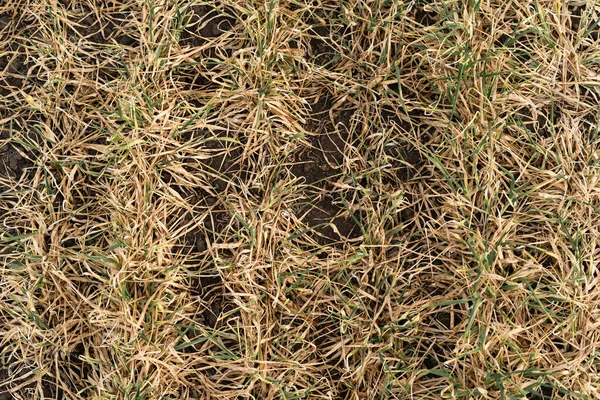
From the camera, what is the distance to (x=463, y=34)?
1.68m

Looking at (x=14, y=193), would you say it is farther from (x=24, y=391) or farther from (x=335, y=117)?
(x=335, y=117)

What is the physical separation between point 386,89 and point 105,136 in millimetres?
725

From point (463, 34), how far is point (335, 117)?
387 mm

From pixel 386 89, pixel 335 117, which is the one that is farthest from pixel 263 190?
pixel 386 89

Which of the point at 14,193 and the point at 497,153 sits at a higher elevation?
the point at 497,153

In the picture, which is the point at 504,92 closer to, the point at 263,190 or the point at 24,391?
the point at 263,190

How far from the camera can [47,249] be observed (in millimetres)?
1644

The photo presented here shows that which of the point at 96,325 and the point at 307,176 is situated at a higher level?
the point at 307,176

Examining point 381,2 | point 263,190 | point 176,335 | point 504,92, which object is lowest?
point 176,335

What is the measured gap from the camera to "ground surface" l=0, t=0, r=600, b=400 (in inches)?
62.4

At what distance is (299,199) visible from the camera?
1.66 metres

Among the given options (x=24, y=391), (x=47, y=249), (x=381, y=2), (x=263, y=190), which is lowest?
(x=24, y=391)

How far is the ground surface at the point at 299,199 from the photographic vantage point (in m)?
1.59

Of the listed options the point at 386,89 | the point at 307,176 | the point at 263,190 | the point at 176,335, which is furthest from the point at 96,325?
the point at 386,89
